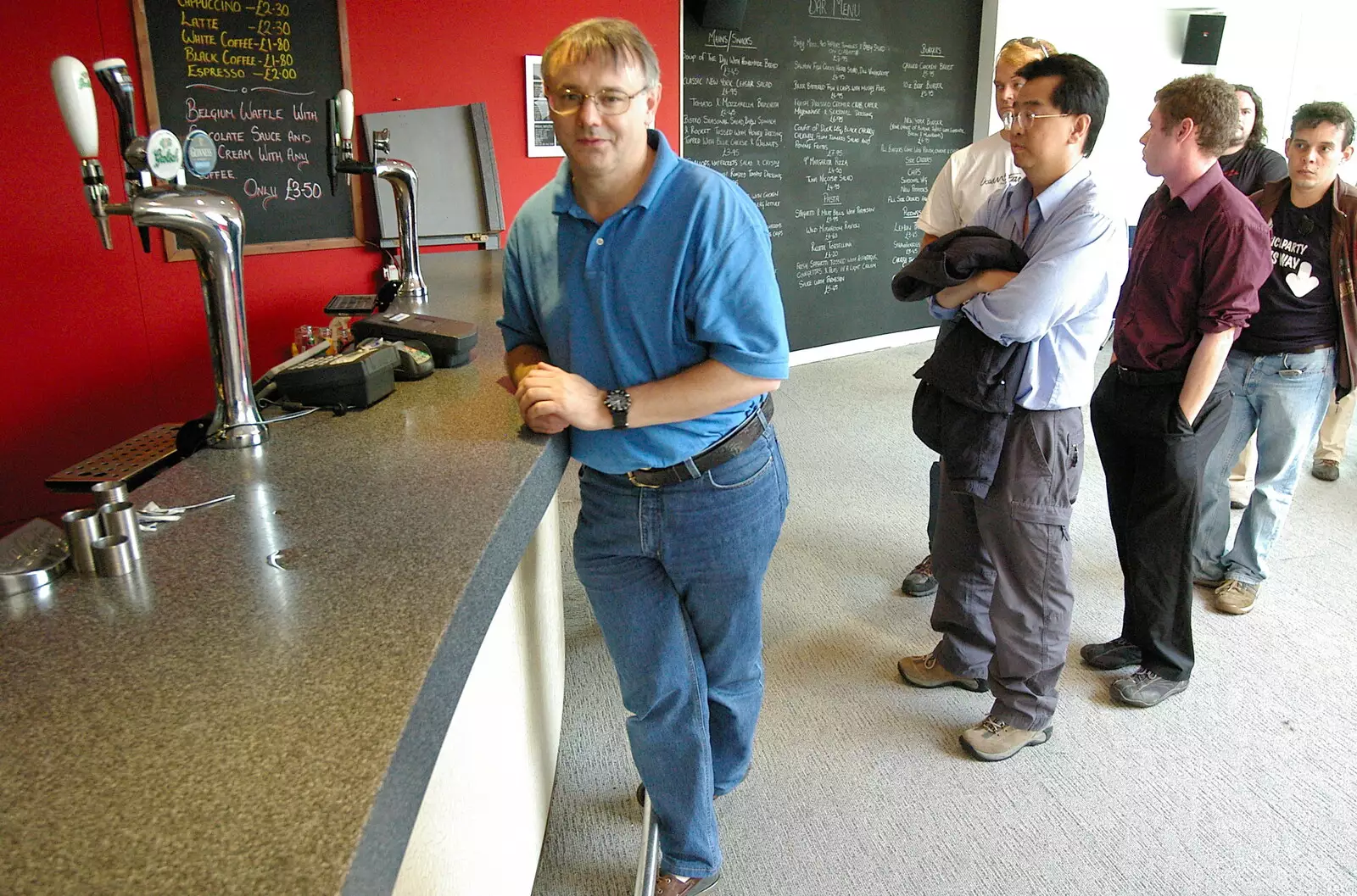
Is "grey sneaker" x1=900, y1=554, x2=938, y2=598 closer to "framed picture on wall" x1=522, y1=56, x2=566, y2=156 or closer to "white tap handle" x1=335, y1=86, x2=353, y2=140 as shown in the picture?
"white tap handle" x1=335, y1=86, x2=353, y2=140

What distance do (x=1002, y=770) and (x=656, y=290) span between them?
152cm

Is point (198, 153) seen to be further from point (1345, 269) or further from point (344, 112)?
point (1345, 269)

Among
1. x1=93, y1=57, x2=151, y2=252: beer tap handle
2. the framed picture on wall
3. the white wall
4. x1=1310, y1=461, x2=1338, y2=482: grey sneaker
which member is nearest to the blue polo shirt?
x1=93, y1=57, x2=151, y2=252: beer tap handle

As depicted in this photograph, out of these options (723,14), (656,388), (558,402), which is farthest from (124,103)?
(723,14)

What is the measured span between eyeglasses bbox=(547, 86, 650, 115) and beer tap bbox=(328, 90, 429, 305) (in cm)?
143

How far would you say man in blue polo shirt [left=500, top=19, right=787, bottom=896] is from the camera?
1.38 m

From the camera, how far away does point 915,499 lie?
12.7ft

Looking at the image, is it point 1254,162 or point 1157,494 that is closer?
point 1157,494

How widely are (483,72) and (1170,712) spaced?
12.5 ft

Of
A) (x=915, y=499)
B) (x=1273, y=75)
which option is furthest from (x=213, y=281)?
(x=1273, y=75)

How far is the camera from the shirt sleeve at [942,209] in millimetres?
2797

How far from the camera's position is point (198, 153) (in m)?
1.37

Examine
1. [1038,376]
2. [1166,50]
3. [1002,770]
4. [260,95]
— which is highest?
[1166,50]

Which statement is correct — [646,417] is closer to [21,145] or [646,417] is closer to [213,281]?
[213,281]
